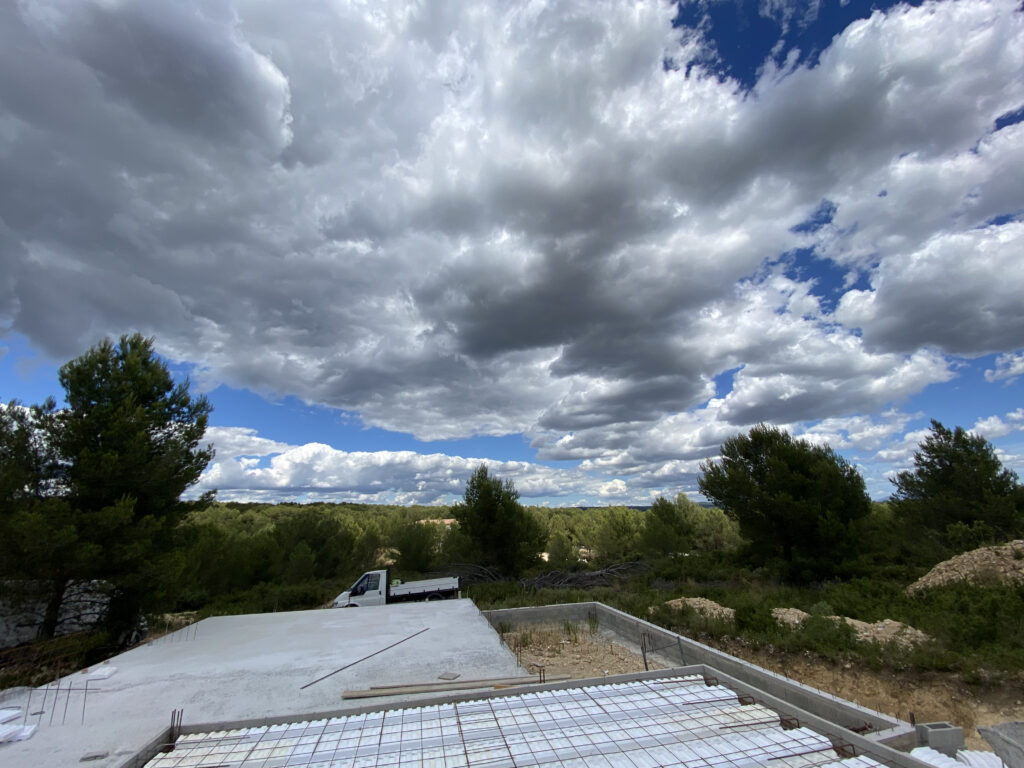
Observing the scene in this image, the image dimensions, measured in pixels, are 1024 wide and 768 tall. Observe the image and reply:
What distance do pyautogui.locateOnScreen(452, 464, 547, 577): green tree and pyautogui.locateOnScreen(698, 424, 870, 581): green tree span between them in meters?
8.97

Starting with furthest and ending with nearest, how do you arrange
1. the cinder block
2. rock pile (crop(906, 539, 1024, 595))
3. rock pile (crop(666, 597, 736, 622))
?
rock pile (crop(906, 539, 1024, 595)) → rock pile (crop(666, 597, 736, 622)) → the cinder block

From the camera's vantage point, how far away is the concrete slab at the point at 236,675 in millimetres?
5059

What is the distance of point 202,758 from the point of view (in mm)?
4086

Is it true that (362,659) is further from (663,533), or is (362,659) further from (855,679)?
(663,533)

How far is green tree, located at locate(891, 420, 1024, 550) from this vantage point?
Answer: 1847 centimetres

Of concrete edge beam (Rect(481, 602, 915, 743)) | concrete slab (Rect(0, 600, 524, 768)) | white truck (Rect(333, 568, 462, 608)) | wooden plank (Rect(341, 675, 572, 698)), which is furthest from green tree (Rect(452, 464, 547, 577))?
wooden plank (Rect(341, 675, 572, 698))

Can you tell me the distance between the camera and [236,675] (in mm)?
7102

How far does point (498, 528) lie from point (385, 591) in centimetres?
912

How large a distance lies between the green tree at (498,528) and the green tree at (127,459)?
41.6 ft

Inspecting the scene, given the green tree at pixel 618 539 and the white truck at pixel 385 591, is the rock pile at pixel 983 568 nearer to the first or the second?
the white truck at pixel 385 591

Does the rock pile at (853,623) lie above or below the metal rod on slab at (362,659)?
below

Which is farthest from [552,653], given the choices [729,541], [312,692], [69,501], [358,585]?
[729,541]

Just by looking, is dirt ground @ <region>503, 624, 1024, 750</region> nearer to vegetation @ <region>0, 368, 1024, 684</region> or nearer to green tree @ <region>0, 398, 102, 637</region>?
vegetation @ <region>0, 368, 1024, 684</region>

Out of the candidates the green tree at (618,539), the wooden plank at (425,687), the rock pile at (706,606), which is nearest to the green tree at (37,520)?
the wooden plank at (425,687)
